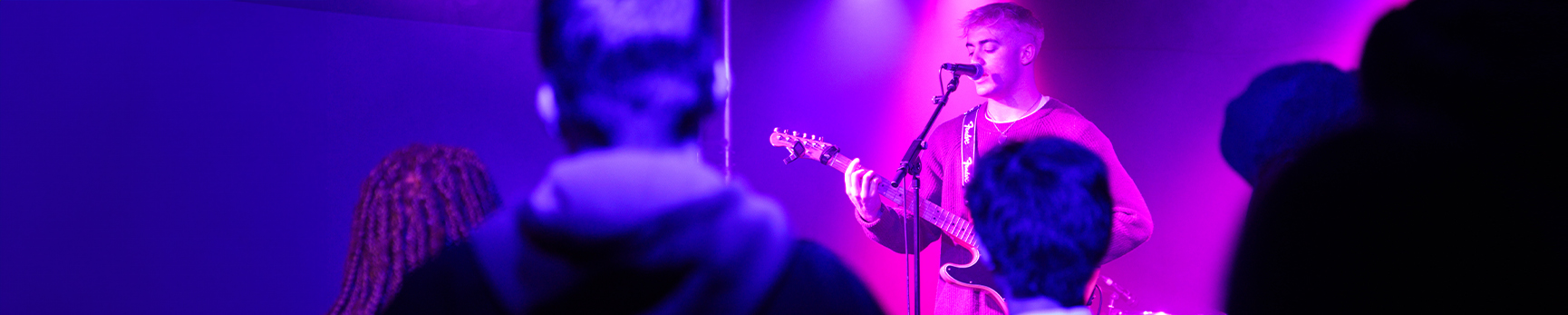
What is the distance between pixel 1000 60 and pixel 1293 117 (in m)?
1.18

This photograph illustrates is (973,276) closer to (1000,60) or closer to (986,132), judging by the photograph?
(986,132)

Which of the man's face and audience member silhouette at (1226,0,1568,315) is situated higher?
the man's face

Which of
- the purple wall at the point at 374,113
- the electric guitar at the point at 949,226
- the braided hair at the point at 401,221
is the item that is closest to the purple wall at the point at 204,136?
the purple wall at the point at 374,113

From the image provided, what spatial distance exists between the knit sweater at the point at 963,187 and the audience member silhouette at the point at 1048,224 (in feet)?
4.42

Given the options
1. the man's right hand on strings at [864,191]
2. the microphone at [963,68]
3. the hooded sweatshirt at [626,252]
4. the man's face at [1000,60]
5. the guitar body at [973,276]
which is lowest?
the guitar body at [973,276]

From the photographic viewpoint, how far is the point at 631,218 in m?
0.79

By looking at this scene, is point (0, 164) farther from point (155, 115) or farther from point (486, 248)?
point (486, 248)

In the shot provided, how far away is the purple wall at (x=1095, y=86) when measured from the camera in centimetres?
310

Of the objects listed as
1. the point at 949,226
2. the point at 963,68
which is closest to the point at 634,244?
the point at 963,68

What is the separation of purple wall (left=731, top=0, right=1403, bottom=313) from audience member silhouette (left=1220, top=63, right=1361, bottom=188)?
143 centimetres

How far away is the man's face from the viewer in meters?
2.70

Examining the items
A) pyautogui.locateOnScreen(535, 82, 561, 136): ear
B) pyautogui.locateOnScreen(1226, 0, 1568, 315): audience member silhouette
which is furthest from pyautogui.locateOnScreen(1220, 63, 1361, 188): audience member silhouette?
pyautogui.locateOnScreen(535, 82, 561, 136): ear

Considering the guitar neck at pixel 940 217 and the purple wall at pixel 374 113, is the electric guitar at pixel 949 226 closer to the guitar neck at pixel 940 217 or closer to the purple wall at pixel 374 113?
the guitar neck at pixel 940 217

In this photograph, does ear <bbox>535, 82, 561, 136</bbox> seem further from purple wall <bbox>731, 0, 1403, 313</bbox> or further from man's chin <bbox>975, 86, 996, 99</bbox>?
purple wall <bbox>731, 0, 1403, 313</bbox>
